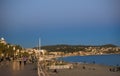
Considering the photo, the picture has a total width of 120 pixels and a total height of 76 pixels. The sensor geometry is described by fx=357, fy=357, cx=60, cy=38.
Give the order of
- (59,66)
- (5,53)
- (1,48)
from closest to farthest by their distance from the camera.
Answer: (59,66), (1,48), (5,53)

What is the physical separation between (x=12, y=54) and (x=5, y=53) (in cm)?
787

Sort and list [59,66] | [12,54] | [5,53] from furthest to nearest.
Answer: [12,54]
[5,53]
[59,66]

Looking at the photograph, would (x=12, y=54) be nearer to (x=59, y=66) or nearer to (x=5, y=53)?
(x=5, y=53)

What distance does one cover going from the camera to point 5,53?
8862 cm

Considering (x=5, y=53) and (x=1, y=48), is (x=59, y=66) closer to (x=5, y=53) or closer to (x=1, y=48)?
(x=1, y=48)

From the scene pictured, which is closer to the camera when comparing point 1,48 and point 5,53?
point 1,48

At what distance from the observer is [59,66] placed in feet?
168

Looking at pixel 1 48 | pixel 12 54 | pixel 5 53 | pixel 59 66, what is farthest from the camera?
pixel 12 54

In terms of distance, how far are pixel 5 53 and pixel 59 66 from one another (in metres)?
39.8

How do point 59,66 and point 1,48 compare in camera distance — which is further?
point 1,48

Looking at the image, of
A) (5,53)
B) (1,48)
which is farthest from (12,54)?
(1,48)

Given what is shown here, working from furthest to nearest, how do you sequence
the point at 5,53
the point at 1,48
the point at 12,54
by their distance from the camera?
the point at 12,54 < the point at 5,53 < the point at 1,48

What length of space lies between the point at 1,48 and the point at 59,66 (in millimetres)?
33650

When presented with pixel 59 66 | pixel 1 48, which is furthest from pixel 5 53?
pixel 59 66
